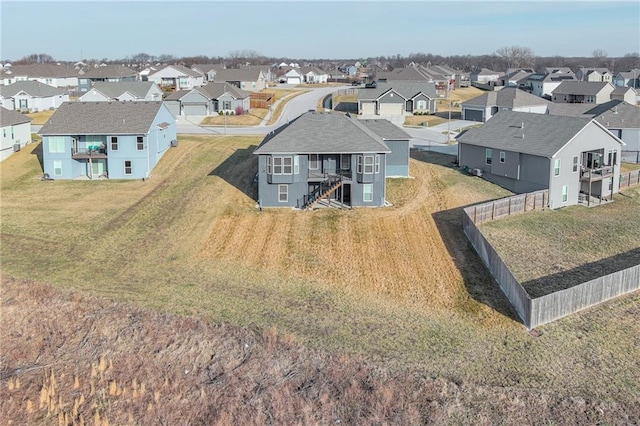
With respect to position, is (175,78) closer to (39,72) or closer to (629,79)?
(39,72)

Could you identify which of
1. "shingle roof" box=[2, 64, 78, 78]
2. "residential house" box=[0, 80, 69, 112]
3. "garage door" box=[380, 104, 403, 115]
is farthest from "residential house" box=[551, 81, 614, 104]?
"shingle roof" box=[2, 64, 78, 78]

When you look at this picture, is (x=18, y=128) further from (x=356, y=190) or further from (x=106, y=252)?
(x=356, y=190)

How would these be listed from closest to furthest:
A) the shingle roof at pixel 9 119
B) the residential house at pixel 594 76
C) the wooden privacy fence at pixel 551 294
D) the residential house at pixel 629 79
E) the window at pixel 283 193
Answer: the wooden privacy fence at pixel 551 294 → the window at pixel 283 193 → the shingle roof at pixel 9 119 → the residential house at pixel 594 76 → the residential house at pixel 629 79

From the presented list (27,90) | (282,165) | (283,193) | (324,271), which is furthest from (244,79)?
(324,271)

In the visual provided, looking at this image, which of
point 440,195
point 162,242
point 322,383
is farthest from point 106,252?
point 440,195

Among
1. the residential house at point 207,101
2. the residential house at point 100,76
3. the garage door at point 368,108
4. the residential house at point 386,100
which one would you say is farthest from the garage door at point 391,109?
the residential house at point 100,76

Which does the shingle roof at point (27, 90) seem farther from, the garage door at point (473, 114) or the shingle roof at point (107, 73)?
the garage door at point (473, 114)
